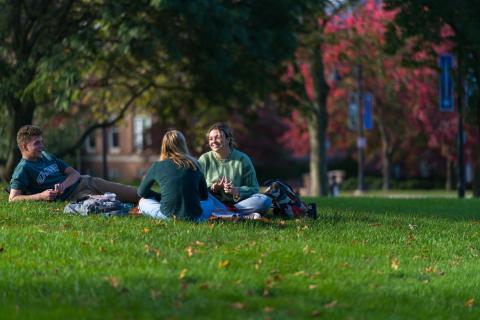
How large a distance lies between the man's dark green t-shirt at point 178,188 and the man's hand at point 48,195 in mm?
1600

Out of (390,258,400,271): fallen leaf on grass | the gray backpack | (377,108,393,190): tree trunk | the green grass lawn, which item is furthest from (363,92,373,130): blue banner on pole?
(390,258,400,271): fallen leaf on grass

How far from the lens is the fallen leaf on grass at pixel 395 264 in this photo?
920 centimetres

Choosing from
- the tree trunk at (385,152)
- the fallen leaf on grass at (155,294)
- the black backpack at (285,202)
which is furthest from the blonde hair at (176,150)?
the tree trunk at (385,152)

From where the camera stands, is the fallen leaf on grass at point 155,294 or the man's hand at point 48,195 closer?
the fallen leaf on grass at point 155,294

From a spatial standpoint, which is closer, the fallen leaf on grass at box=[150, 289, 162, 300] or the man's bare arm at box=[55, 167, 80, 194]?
the fallen leaf on grass at box=[150, 289, 162, 300]

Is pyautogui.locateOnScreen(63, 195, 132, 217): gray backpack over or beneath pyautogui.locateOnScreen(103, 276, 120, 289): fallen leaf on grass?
over

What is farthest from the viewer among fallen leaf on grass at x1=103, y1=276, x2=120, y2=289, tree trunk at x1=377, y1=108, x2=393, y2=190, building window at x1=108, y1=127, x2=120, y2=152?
building window at x1=108, y1=127, x2=120, y2=152

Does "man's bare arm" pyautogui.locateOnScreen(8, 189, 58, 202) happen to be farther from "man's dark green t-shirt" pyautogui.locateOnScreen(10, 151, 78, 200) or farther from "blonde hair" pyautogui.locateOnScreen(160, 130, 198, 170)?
"blonde hair" pyautogui.locateOnScreen(160, 130, 198, 170)

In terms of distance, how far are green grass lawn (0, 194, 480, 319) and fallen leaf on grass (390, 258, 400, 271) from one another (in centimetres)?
2

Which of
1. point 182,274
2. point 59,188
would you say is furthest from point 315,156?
point 182,274

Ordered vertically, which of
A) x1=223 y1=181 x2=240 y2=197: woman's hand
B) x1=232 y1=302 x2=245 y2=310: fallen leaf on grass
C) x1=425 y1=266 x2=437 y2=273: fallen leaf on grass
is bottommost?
x1=232 y1=302 x2=245 y2=310: fallen leaf on grass

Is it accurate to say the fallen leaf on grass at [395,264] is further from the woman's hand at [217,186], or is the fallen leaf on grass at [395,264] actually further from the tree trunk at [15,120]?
the tree trunk at [15,120]

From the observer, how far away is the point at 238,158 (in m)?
12.3

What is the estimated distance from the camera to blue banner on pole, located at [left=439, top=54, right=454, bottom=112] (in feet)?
82.8
